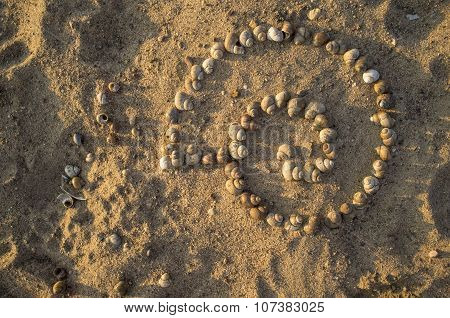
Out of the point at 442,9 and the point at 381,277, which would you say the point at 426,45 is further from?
the point at 381,277

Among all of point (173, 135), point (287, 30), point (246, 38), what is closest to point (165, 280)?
point (173, 135)

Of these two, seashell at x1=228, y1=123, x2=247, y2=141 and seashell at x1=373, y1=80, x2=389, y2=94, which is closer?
seashell at x1=373, y1=80, x2=389, y2=94

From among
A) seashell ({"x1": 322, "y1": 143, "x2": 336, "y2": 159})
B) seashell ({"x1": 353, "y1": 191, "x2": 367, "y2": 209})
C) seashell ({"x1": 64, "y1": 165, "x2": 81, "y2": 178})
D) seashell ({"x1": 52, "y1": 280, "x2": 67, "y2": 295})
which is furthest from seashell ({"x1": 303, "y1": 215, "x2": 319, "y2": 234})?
seashell ({"x1": 52, "y1": 280, "x2": 67, "y2": 295})

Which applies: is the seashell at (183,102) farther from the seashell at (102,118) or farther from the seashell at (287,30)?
the seashell at (287,30)

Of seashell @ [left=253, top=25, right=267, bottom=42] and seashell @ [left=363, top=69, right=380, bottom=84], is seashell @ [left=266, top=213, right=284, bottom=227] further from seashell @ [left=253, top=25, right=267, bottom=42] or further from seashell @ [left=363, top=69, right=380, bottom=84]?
seashell @ [left=253, top=25, right=267, bottom=42]

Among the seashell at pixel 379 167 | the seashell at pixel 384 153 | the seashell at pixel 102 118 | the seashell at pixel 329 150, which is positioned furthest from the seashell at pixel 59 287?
the seashell at pixel 384 153
